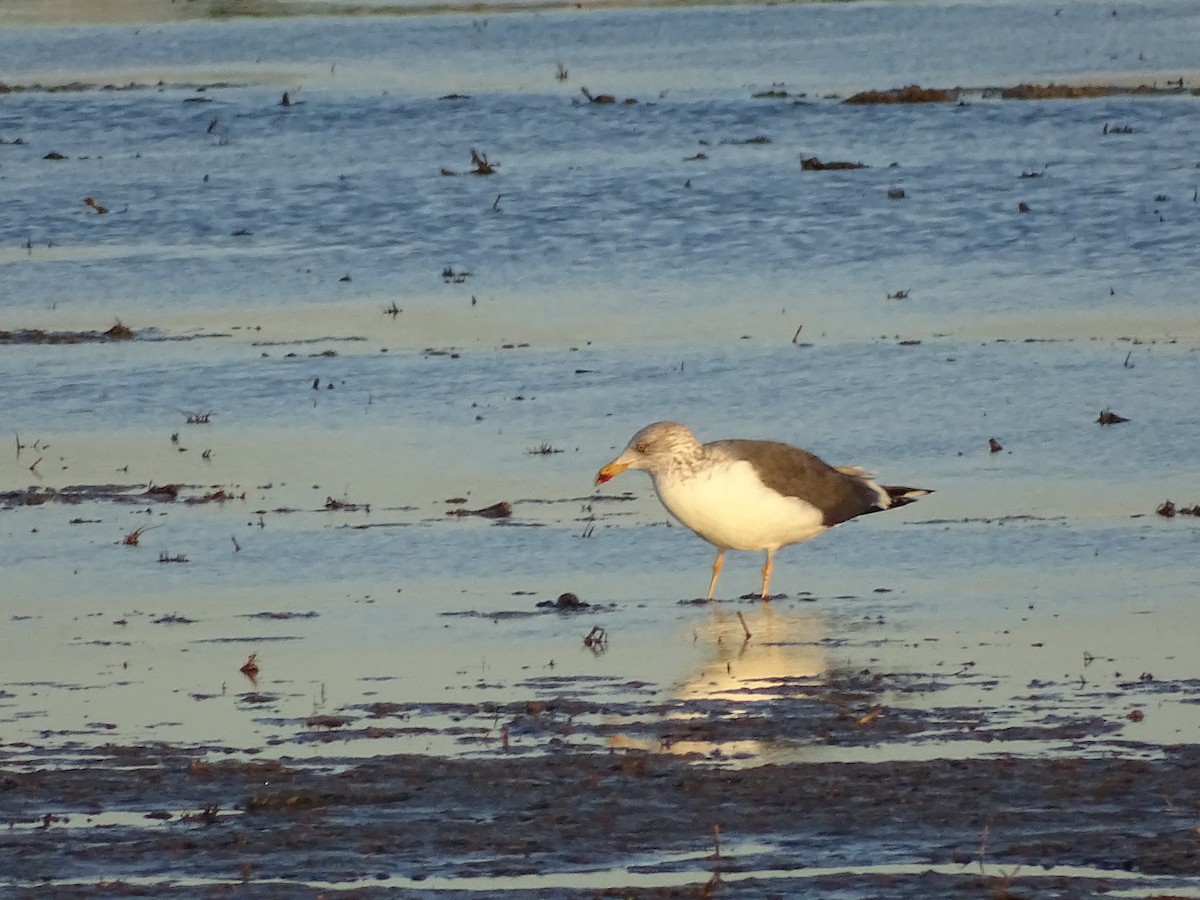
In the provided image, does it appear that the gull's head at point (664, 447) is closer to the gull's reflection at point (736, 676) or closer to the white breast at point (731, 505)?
the white breast at point (731, 505)

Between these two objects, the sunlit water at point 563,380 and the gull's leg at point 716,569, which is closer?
the sunlit water at point 563,380

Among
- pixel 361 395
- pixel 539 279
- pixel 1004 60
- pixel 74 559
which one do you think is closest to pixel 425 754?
pixel 74 559

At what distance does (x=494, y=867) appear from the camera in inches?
294

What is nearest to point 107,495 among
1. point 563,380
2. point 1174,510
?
point 563,380

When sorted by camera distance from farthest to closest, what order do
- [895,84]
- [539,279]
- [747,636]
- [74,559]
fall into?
[895,84] < [539,279] < [74,559] < [747,636]

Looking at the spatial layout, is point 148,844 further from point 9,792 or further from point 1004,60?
point 1004,60

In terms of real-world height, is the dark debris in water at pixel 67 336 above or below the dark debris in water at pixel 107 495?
above

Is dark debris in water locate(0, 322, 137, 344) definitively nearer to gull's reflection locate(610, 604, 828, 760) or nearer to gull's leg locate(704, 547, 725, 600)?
gull's leg locate(704, 547, 725, 600)

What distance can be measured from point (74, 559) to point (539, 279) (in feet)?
30.5

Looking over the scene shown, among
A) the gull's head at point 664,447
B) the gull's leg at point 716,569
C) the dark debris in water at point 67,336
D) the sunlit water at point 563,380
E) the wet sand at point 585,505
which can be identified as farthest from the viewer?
the dark debris in water at point 67,336

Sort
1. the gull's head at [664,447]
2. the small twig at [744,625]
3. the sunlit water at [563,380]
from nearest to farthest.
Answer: the sunlit water at [563,380] → the small twig at [744,625] → the gull's head at [664,447]

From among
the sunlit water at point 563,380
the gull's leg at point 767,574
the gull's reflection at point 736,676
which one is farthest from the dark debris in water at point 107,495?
the gull's reflection at point 736,676

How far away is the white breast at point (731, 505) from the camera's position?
1164cm

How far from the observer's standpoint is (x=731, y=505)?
11625 mm
